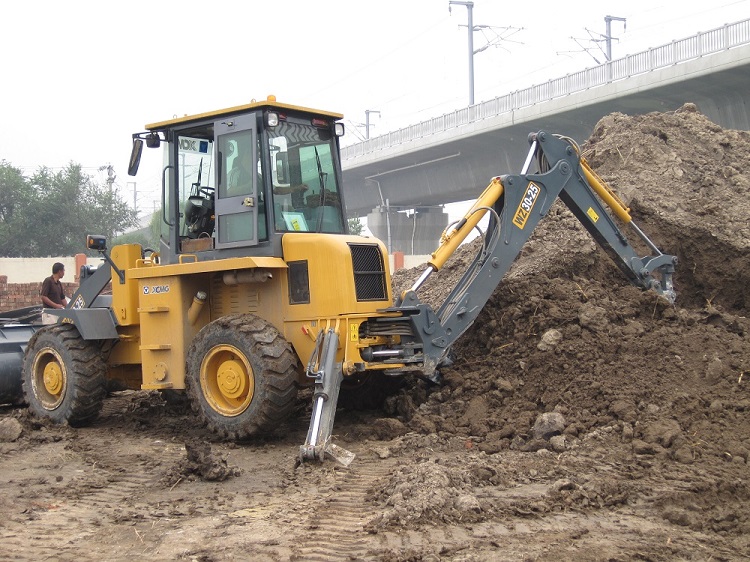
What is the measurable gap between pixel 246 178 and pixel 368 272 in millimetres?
1366

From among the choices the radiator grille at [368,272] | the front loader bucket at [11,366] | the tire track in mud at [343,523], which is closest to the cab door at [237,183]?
the radiator grille at [368,272]

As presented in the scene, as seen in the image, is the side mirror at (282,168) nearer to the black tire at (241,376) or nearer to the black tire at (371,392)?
the black tire at (241,376)

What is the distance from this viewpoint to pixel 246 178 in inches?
317

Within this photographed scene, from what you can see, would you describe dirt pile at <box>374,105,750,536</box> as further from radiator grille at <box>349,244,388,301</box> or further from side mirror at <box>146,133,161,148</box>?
side mirror at <box>146,133,161,148</box>

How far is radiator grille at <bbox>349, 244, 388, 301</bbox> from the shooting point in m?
7.86

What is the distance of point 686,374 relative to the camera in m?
7.80

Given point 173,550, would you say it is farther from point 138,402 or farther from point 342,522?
point 138,402

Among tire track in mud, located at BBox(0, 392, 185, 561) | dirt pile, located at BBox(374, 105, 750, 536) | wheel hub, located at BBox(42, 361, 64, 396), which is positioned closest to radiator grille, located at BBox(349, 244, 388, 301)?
dirt pile, located at BBox(374, 105, 750, 536)

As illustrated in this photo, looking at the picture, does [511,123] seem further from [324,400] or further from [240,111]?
[324,400]

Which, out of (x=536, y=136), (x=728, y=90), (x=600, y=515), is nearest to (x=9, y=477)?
(x=600, y=515)

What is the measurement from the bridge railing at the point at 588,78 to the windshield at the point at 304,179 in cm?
1432

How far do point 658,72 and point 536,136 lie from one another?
14.6 m

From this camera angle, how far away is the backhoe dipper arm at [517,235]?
8.04m

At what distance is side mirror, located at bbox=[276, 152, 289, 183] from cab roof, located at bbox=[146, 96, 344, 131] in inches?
16.8
